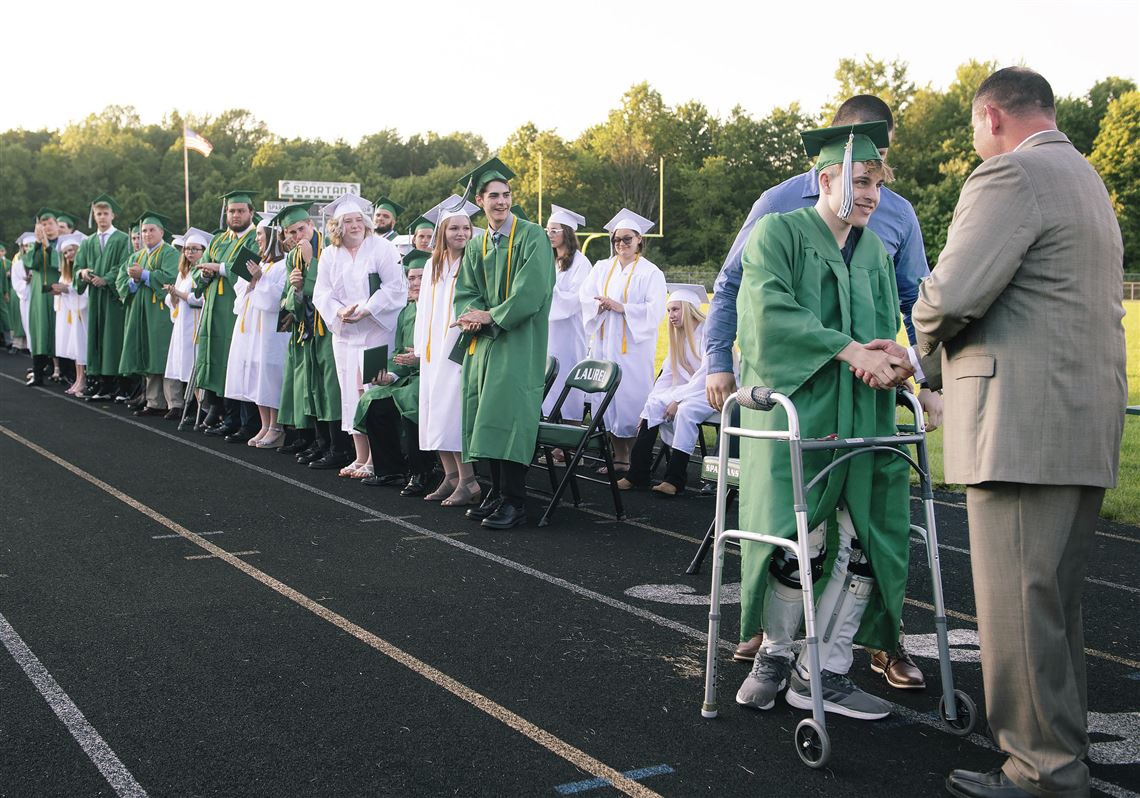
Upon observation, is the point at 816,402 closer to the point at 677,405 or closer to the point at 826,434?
the point at 826,434

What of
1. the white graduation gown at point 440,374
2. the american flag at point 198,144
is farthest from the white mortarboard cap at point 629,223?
the american flag at point 198,144

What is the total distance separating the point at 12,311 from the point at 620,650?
2461 cm

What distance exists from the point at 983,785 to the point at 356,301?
7863mm

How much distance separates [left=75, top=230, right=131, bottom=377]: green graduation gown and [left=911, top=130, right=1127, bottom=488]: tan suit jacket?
14.6 metres

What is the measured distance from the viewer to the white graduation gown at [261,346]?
1245 cm

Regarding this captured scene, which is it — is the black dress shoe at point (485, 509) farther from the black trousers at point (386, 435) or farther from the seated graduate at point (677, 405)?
the seated graduate at point (677, 405)

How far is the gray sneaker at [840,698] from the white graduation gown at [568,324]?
24.4 feet

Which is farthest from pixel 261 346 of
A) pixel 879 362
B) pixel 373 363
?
pixel 879 362

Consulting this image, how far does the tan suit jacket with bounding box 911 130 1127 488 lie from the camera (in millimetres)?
3570

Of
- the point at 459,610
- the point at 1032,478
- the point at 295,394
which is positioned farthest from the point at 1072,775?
the point at 295,394

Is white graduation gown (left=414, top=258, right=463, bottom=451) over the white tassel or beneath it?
beneath

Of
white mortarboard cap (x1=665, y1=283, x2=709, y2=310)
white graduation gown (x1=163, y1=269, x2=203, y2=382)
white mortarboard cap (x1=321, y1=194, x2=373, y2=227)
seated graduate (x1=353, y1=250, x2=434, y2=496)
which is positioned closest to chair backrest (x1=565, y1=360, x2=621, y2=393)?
white mortarboard cap (x1=665, y1=283, x2=709, y2=310)

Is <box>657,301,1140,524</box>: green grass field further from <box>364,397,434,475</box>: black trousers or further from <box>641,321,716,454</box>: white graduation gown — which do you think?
<box>364,397,434,475</box>: black trousers

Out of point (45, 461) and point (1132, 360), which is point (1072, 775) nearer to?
point (45, 461)
